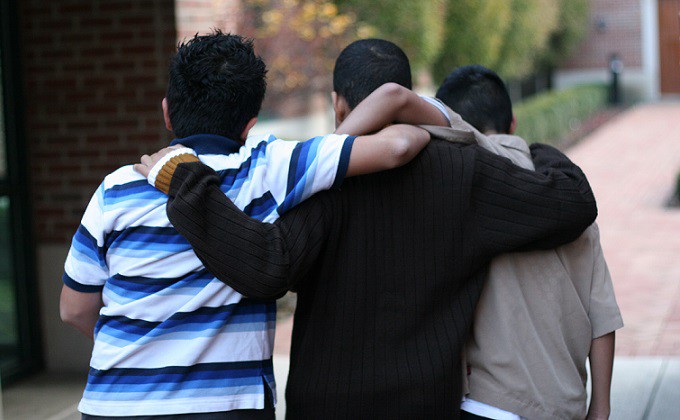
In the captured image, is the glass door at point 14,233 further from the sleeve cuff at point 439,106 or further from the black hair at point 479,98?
the sleeve cuff at point 439,106

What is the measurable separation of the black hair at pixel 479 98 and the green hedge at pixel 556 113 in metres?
13.7

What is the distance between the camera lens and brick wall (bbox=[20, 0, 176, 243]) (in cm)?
576

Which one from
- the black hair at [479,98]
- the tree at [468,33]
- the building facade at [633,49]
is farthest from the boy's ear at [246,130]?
the building facade at [633,49]

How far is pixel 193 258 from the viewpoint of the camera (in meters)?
2.19

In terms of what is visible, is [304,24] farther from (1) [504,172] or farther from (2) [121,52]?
(1) [504,172]

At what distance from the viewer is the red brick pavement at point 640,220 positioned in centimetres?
767

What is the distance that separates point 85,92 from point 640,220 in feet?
27.8

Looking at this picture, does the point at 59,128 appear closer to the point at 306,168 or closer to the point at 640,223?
the point at 306,168

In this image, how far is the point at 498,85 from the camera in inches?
108

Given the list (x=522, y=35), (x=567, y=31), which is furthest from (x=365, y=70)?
(x=567, y=31)

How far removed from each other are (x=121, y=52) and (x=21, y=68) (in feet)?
2.26

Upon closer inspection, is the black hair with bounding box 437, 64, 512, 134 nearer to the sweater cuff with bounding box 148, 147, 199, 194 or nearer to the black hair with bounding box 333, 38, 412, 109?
the black hair with bounding box 333, 38, 412, 109

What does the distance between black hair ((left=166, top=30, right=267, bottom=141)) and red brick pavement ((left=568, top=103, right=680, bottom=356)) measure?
5.26 metres

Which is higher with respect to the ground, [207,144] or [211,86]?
[211,86]
